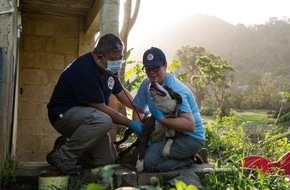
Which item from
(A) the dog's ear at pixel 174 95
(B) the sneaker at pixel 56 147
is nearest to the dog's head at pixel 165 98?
(A) the dog's ear at pixel 174 95

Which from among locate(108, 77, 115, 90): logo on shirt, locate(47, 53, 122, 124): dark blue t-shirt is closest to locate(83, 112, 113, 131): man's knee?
locate(47, 53, 122, 124): dark blue t-shirt

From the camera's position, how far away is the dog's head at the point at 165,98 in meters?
3.98

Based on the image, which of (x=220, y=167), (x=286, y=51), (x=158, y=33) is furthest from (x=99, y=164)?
(x=158, y=33)

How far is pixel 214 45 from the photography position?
74250 mm

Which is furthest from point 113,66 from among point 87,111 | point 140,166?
point 140,166

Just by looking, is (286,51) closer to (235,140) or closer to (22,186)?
(235,140)

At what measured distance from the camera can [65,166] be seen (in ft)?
13.6

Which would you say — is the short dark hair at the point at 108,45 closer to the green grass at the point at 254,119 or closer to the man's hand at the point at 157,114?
the man's hand at the point at 157,114

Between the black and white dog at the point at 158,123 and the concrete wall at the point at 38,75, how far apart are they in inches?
145

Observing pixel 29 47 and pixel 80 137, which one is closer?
pixel 80 137

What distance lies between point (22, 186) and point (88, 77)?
4.03 feet

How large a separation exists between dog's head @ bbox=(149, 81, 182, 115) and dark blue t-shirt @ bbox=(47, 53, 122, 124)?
1.77 feet

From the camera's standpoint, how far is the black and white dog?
13.1 feet

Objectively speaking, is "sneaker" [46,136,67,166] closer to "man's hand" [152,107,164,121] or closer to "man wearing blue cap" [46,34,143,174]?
"man wearing blue cap" [46,34,143,174]
